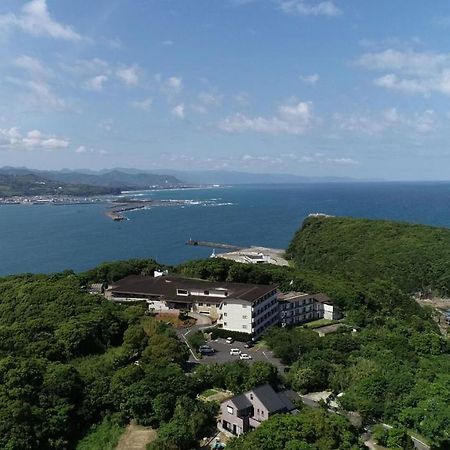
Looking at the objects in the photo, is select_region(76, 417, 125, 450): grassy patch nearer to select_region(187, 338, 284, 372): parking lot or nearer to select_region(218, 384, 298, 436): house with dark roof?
select_region(218, 384, 298, 436): house with dark roof

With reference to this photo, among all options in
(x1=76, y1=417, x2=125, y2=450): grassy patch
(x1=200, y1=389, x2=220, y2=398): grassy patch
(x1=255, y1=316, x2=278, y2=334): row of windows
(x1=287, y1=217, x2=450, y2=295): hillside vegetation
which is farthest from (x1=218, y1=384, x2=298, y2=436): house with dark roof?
(x1=287, y1=217, x2=450, y2=295): hillside vegetation

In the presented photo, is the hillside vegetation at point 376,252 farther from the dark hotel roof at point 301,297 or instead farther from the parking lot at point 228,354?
the parking lot at point 228,354

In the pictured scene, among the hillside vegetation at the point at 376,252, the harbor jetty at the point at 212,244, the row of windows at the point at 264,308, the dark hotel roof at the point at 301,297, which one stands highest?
the row of windows at the point at 264,308

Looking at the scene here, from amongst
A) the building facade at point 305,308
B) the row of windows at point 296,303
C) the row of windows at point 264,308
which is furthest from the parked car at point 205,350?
the row of windows at point 296,303

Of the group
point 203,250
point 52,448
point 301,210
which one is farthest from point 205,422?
point 301,210

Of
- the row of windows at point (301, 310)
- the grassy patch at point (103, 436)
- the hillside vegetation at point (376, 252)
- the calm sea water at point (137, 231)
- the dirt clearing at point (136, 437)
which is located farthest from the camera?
the calm sea water at point (137, 231)
